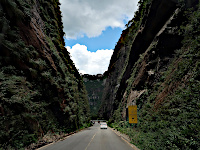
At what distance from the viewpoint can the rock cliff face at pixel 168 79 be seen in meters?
5.91

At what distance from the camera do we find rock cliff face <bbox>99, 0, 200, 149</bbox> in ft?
19.4

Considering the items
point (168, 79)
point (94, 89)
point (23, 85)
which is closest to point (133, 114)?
point (168, 79)

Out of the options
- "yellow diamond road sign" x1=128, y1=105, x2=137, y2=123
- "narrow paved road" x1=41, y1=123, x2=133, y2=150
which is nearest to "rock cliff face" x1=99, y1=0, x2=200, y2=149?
"yellow diamond road sign" x1=128, y1=105, x2=137, y2=123

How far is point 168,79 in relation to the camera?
37.7ft

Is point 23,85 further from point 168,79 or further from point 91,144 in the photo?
point 168,79

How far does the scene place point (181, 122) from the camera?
611 cm

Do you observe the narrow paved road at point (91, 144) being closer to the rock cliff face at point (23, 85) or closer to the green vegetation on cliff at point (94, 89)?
the rock cliff face at point (23, 85)

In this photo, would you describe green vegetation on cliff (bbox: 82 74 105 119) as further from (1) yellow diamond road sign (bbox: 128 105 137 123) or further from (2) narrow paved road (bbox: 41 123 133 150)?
(1) yellow diamond road sign (bbox: 128 105 137 123)

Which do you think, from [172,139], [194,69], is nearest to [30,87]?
[172,139]

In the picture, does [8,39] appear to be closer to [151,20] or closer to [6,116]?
[6,116]

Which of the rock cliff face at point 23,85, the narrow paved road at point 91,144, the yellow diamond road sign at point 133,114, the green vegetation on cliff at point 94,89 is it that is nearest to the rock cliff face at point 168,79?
the yellow diamond road sign at point 133,114

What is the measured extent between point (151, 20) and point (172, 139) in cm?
1819

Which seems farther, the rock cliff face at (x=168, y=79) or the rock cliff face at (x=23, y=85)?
the rock cliff face at (x=23, y=85)

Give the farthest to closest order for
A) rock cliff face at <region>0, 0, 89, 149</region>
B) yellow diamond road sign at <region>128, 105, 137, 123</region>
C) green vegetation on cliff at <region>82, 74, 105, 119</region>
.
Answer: green vegetation on cliff at <region>82, 74, 105, 119</region> → yellow diamond road sign at <region>128, 105, 137, 123</region> → rock cliff face at <region>0, 0, 89, 149</region>
